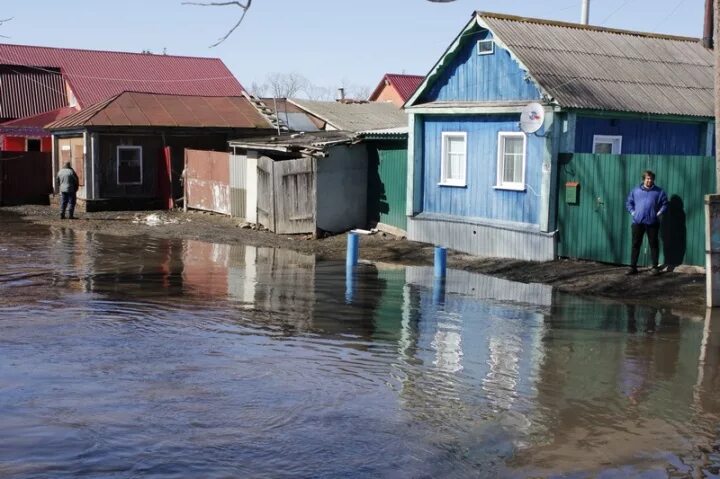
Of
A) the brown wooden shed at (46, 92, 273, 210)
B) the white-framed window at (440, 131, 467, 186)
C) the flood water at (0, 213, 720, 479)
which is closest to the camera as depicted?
the flood water at (0, 213, 720, 479)

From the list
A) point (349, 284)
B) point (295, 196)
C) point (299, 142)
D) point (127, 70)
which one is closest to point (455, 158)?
point (295, 196)

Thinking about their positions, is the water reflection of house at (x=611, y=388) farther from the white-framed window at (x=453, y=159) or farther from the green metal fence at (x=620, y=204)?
the white-framed window at (x=453, y=159)

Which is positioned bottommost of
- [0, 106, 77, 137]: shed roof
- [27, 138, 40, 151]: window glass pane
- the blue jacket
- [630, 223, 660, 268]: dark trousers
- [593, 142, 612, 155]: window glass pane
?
[630, 223, 660, 268]: dark trousers

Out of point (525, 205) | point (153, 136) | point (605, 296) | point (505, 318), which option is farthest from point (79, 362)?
point (153, 136)

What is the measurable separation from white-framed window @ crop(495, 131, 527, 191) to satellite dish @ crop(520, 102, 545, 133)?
2.42 feet

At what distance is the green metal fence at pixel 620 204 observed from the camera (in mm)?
14500

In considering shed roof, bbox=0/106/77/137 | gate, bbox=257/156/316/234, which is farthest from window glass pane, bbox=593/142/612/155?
shed roof, bbox=0/106/77/137

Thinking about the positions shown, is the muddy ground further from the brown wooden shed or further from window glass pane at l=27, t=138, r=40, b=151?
window glass pane at l=27, t=138, r=40, b=151

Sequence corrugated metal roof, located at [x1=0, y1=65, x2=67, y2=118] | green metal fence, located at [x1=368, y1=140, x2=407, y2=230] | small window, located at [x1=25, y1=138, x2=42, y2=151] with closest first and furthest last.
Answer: green metal fence, located at [x1=368, y1=140, x2=407, y2=230], small window, located at [x1=25, y1=138, x2=42, y2=151], corrugated metal roof, located at [x1=0, y1=65, x2=67, y2=118]

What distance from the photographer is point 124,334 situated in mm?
10945

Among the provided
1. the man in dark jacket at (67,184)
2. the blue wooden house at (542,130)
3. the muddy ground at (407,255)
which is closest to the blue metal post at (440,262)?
the muddy ground at (407,255)

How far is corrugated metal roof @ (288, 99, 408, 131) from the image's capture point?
30.6 m

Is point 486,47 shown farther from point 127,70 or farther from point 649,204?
point 127,70

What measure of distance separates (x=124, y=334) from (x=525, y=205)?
9221 mm
